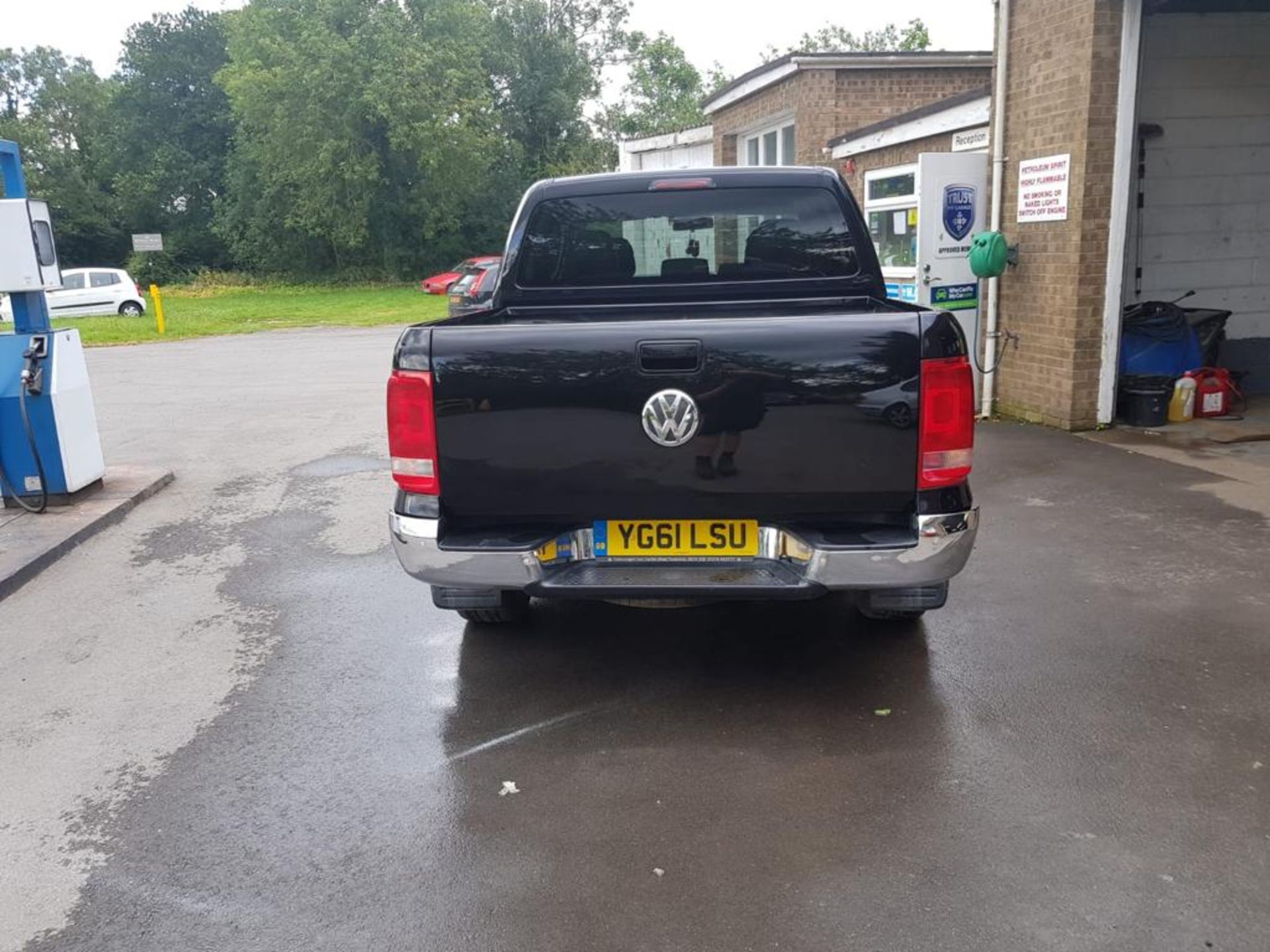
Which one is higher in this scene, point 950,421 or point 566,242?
point 566,242

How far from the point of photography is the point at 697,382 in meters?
3.66

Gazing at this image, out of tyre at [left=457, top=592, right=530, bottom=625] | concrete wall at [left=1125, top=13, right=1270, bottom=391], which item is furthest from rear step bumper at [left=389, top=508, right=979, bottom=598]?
concrete wall at [left=1125, top=13, right=1270, bottom=391]

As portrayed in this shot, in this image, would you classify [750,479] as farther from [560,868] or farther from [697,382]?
[560,868]

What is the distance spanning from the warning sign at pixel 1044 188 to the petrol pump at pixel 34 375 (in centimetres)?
758

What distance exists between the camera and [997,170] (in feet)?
31.7

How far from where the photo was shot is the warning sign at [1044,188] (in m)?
8.86

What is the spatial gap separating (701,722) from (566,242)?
2.39 meters

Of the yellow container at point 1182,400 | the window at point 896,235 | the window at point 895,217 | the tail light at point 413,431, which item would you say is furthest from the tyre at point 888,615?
the window at point 896,235

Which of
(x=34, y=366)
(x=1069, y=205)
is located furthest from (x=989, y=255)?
(x=34, y=366)

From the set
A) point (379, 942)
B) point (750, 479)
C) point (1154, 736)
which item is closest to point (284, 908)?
point (379, 942)

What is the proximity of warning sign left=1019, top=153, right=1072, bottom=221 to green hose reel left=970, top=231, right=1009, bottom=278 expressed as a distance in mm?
342

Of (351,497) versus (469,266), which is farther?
(469,266)

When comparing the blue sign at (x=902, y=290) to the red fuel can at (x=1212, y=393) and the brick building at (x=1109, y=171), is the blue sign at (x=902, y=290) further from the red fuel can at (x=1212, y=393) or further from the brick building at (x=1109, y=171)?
the red fuel can at (x=1212, y=393)

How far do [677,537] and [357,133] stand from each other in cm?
4159
